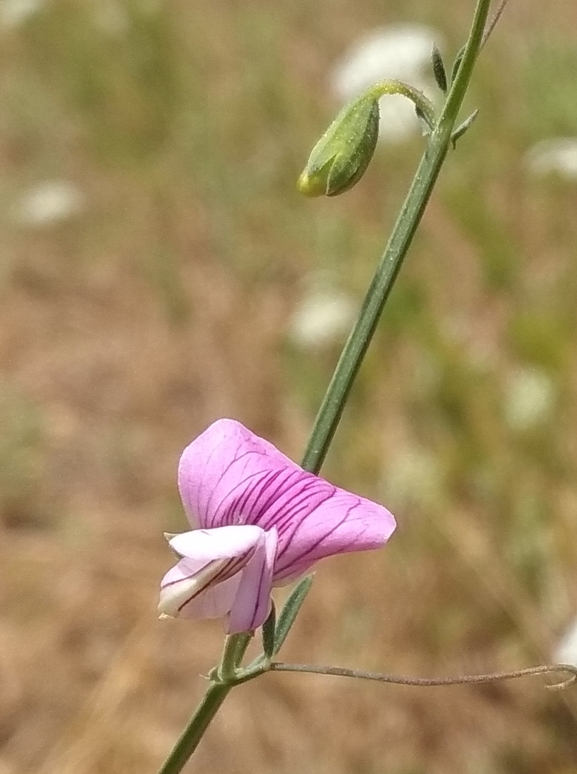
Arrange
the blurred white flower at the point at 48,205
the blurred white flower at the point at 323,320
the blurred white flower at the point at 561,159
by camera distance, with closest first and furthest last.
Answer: the blurred white flower at the point at 561,159, the blurred white flower at the point at 323,320, the blurred white flower at the point at 48,205

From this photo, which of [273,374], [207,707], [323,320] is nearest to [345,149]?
[207,707]

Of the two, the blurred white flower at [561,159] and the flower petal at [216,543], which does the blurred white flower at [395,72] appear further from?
the flower petal at [216,543]

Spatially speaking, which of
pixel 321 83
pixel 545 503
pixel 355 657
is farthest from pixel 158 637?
pixel 321 83

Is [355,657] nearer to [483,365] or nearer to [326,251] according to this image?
[483,365]

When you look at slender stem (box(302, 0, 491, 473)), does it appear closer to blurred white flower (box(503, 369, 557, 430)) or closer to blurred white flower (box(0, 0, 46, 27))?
blurred white flower (box(503, 369, 557, 430))

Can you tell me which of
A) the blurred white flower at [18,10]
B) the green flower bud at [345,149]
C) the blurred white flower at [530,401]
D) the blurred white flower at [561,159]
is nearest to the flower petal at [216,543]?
the green flower bud at [345,149]

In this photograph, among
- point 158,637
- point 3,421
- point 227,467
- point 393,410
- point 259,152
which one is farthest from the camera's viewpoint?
point 259,152
